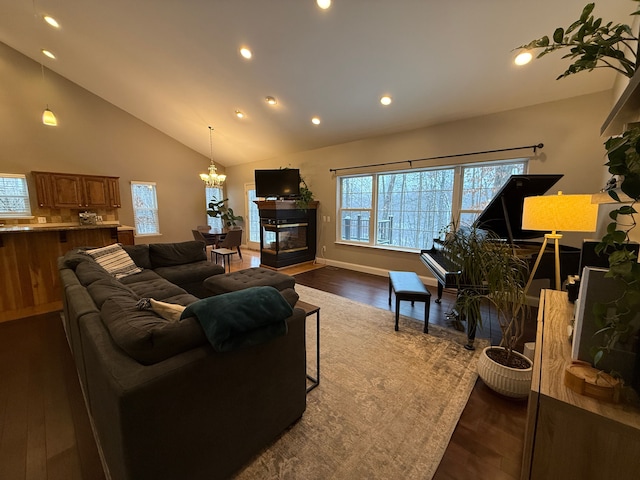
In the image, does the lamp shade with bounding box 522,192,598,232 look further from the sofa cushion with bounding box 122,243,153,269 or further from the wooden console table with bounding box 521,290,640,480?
the sofa cushion with bounding box 122,243,153,269

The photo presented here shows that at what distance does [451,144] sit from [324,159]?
2.62 m

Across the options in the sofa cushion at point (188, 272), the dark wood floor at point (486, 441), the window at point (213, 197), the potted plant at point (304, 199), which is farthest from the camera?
the window at point (213, 197)

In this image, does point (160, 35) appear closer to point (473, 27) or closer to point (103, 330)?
point (473, 27)

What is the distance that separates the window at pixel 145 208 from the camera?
690 centimetres

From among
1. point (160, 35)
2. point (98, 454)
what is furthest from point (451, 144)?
point (98, 454)

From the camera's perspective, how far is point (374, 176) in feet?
16.4

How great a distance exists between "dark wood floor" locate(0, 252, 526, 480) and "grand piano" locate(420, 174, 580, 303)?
3.50 feet

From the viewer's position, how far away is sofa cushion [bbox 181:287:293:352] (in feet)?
3.68

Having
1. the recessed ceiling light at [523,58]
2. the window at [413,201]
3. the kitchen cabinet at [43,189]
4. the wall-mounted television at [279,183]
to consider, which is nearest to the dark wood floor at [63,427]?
the window at [413,201]

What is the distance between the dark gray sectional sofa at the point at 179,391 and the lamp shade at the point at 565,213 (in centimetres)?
210

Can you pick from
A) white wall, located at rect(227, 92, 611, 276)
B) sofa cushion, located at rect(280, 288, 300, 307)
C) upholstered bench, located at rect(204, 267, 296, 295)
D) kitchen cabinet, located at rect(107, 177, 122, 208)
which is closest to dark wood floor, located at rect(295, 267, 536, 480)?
sofa cushion, located at rect(280, 288, 300, 307)

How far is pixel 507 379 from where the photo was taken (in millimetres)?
1771

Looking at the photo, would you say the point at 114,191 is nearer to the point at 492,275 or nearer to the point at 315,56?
the point at 315,56

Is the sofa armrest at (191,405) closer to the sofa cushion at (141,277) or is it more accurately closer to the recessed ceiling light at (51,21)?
the sofa cushion at (141,277)
